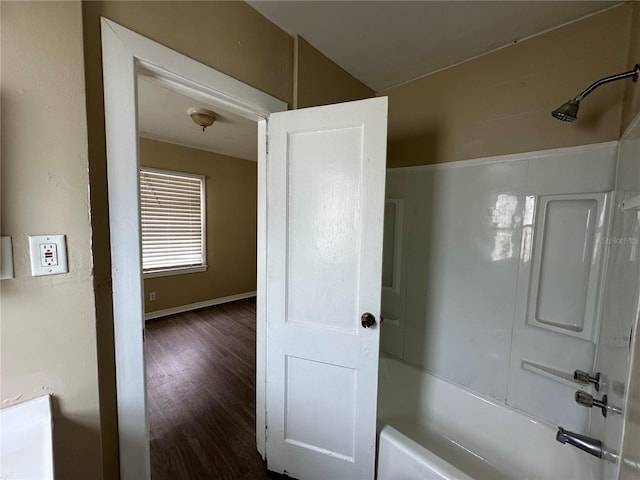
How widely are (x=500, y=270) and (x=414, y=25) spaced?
4.88 feet

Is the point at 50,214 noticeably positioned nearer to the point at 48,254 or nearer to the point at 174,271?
the point at 48,254

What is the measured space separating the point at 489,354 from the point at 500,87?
1637mm

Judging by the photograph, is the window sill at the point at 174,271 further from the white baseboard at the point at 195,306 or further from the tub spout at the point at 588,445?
the tub spout at the point at 588,445

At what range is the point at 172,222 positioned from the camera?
3.63m

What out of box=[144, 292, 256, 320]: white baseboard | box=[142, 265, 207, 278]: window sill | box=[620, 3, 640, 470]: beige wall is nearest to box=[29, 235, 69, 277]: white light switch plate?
box=[620, 3, 640, 470]: beige wall

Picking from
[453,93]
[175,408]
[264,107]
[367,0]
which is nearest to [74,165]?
[264,107]

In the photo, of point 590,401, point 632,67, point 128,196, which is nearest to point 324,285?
point 128,196

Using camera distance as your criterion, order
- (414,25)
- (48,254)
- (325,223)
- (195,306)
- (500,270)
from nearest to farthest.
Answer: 1. (48,254)
2. (325,223)
3. (414,25)
4. (500,270)
5. (195,306)

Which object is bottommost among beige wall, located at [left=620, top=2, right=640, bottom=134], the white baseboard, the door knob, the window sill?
the white baseboard

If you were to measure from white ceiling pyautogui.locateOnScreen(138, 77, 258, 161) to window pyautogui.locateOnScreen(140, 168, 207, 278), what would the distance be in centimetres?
49

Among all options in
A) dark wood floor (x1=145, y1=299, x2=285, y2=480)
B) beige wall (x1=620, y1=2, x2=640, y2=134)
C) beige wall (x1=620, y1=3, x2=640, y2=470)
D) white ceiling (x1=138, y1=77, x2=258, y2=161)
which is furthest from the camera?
white ceiling (x1=138, y1=77, x2=258, y2=161)

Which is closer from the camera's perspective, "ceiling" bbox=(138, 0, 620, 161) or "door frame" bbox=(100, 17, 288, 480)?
"door frame" bbox=(100, 17, 288, 480)

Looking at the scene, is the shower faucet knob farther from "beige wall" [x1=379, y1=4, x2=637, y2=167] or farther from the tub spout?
"beige wall" [x1=379, y1=4, x2=637, y2=167]

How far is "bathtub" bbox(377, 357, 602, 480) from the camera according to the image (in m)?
1.17
